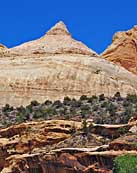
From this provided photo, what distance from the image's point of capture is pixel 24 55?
89.8m

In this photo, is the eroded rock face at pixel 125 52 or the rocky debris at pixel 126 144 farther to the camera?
the eroded rock face at pixel 125 52

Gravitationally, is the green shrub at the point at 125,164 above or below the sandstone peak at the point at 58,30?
below

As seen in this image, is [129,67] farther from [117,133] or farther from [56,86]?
[117,133]

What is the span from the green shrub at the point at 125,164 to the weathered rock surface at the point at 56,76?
42.1 m

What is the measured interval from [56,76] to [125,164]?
47.2 m

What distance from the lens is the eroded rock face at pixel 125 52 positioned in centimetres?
10025

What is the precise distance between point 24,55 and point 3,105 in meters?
14.1

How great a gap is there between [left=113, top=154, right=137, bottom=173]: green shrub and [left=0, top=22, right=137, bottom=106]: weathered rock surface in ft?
138

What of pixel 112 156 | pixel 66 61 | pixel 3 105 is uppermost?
pixel 66 61

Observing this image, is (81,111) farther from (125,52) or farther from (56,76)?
(125,52)

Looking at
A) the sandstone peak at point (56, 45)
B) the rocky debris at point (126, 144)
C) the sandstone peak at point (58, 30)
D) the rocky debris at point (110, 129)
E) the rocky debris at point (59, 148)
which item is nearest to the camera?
the rocky debris at point (126, 144)

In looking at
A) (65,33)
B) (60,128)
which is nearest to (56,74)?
(65,33)

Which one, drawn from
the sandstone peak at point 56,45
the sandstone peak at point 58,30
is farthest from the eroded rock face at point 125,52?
the sandstone peak at point 58,30

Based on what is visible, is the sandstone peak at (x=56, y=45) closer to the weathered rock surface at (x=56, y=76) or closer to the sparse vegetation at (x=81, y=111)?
the weathered rock surface at (x=56, y=76)
